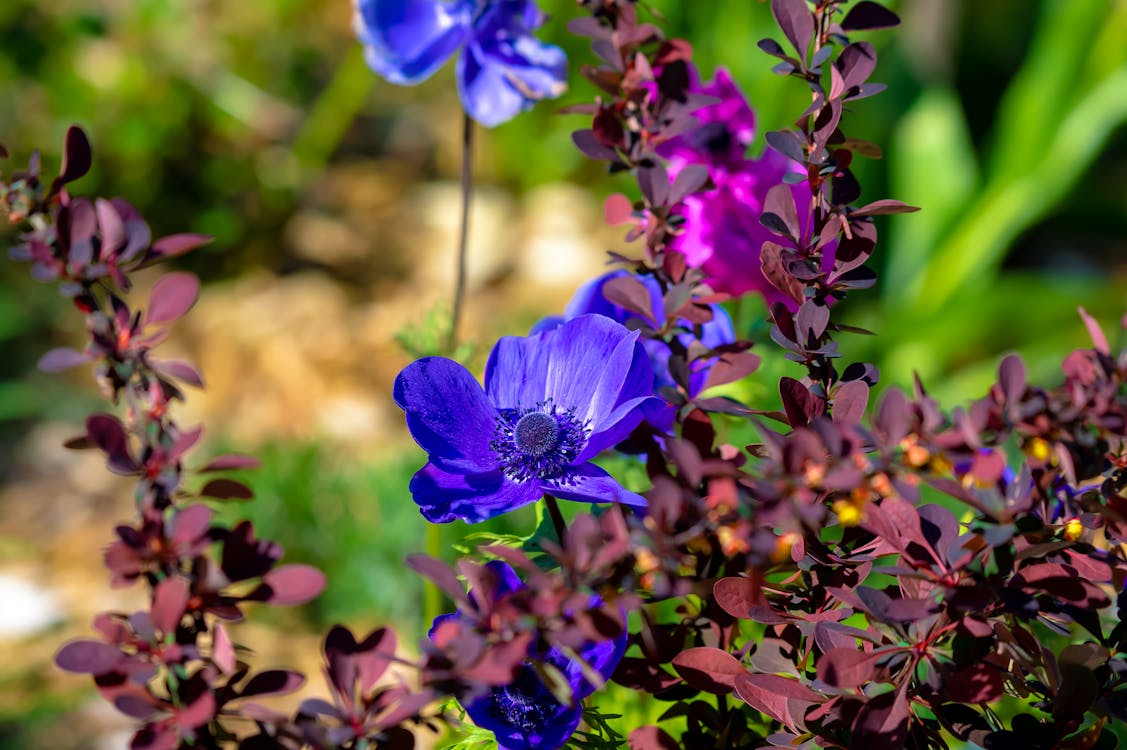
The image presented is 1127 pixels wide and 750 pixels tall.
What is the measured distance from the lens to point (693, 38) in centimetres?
208

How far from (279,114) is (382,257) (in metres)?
0.40

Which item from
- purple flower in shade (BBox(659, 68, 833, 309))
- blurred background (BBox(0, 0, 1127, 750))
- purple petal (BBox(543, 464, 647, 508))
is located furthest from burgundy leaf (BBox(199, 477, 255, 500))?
blurred background (BBox(0, 0, 1127, 750))

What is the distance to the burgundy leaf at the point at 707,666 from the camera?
0.51 meters

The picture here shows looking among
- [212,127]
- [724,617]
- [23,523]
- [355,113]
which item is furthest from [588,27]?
[355,113]

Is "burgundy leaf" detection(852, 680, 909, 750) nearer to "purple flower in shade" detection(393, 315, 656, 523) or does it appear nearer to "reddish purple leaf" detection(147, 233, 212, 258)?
"purple flower in shade" detection(393, 315, 656, 523)

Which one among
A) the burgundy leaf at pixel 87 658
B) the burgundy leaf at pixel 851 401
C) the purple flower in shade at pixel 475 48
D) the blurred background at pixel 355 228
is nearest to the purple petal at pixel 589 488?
the burgundy leaf at pixel 851 401

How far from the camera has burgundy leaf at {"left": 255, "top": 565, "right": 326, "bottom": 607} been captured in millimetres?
448

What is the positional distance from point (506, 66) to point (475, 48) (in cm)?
3

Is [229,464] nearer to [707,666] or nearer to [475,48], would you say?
[707,666]

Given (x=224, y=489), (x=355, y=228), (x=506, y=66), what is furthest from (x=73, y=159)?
(x=355, y=228)

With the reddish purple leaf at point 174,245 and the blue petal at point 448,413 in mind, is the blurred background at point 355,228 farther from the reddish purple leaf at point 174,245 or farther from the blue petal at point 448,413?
the reddish purple leaf at point 174,245

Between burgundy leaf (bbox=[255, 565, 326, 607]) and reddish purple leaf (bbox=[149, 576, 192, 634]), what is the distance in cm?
4

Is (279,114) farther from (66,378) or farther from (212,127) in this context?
(66,378)

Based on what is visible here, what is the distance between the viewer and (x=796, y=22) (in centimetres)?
52
